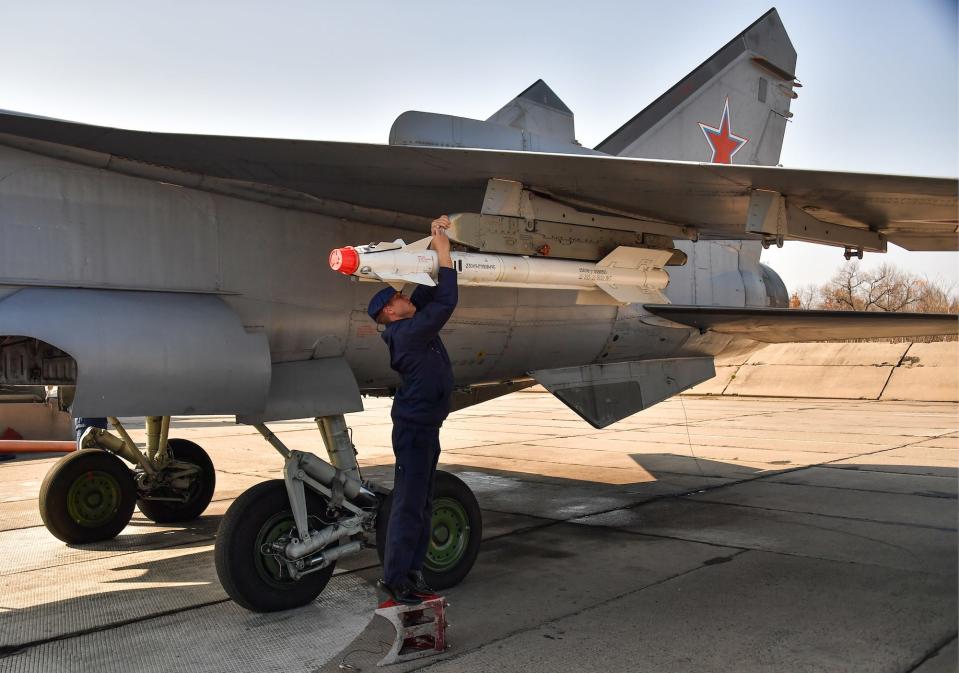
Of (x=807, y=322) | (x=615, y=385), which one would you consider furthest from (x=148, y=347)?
(x=807, y=322)

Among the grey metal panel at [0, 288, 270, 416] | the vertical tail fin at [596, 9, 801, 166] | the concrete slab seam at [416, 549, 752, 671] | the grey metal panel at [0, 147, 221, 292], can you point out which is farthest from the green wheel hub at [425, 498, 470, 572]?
the vertical tail fin at [596, 9, 801, 166]

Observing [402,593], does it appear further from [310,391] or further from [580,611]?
[310,391]

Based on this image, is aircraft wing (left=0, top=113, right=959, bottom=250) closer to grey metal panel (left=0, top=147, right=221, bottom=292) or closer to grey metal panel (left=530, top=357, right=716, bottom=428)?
grey metal panel (left=0, top=147, right=221, bottom=292)

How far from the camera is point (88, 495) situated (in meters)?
6.66

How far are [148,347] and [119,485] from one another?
2.92 m

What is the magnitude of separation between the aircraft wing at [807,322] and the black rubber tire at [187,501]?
14.0 feet

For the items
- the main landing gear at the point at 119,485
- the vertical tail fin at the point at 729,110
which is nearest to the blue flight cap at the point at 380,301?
the main landing gear at the point at 119,485

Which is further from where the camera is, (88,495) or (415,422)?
(88,495)

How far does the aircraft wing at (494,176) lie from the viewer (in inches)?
176

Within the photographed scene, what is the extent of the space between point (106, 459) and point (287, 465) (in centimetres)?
287

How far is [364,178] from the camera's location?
510cm

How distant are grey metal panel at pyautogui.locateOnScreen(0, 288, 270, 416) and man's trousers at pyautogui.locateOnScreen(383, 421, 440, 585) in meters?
1.17

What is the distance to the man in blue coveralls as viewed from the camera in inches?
155

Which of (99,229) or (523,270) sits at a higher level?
(99,229)
